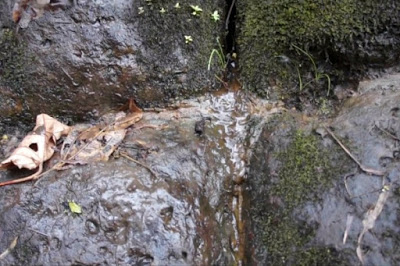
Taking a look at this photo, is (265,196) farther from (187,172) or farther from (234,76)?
(234,76)

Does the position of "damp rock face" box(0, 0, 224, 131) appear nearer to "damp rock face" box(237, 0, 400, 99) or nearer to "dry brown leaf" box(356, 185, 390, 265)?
"damp rock face" box(237, 0, 400, 99)

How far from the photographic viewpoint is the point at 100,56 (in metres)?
2.78

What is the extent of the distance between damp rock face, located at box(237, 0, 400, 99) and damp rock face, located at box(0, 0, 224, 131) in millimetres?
274

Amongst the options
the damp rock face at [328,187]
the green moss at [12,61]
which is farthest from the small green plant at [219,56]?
the green moss at [12,61]

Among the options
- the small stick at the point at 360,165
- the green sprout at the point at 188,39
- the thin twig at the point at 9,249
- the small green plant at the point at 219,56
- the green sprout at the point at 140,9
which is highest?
the green sprout at the point at 140,9

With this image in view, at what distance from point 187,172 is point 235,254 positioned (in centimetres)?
49

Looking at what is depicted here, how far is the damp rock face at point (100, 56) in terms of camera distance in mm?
2764

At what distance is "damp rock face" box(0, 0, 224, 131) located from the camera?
2764 mm

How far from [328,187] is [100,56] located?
59.7 inches

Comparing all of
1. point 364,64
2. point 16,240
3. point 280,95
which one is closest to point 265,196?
point 280,95

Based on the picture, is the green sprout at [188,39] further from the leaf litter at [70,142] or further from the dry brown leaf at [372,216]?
the dry brown leaf at [372,216]

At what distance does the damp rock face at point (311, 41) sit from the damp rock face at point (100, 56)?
0.27 metres

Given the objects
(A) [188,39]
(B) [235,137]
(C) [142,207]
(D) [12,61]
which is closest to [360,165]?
(B) [235,137]

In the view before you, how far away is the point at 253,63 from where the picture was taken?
9.31 feet
